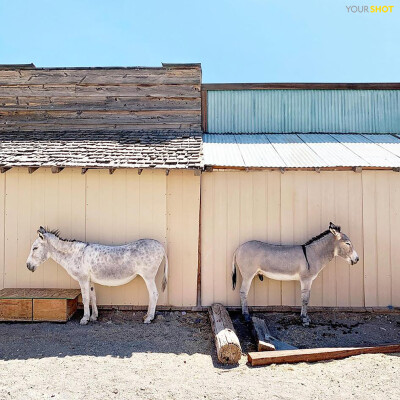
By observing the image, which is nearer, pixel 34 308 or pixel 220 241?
pixel 34 308

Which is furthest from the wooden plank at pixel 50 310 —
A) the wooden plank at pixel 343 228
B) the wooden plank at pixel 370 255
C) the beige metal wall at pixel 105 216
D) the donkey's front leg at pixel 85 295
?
the wooden plank at pixel 370 255

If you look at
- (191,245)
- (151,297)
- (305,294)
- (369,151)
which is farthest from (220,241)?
(369,151)

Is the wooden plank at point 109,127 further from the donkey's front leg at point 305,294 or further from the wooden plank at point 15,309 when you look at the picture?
the donkey's front leg at point 305,294

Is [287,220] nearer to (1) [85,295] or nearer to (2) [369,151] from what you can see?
(2) [369,151]

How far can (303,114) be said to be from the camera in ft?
31.9

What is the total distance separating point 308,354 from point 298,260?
209cm

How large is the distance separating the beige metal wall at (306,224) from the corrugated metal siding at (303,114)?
2.68 meters

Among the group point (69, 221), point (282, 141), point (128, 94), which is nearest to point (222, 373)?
point (69, 221)

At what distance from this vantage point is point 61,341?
588cm

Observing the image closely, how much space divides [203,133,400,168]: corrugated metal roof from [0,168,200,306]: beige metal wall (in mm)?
1178

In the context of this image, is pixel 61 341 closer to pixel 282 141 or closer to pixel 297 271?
pixel 297 271

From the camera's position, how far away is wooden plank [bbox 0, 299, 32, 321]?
21.8 feet

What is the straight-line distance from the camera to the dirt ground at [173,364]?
14.2 feet

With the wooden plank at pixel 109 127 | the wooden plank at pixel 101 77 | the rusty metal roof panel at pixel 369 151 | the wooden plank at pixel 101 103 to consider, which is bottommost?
the rusty metal roof panel at pixel 369 151
